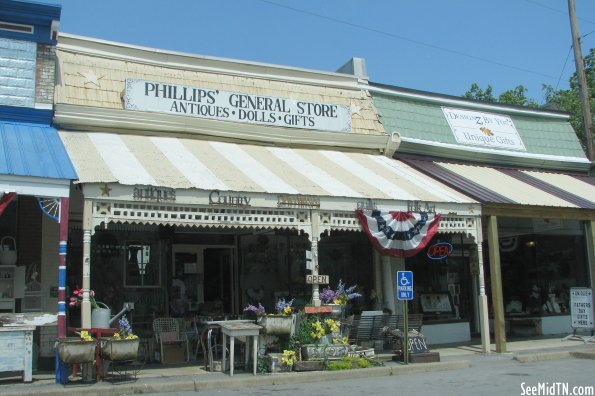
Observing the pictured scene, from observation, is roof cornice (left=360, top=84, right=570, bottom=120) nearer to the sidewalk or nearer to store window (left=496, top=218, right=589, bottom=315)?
store window (left=496, top=218, right=589, bottom=315)

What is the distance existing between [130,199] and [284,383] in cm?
399

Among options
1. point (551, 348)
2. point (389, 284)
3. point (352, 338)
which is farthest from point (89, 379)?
point (551, 348)

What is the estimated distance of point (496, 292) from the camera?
13.8 metres

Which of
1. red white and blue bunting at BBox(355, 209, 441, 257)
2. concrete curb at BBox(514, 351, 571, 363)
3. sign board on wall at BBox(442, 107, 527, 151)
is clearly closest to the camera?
red white and blue bunting at BBox(355, 209, 441, 257)

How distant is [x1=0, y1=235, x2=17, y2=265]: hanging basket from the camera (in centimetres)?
1157

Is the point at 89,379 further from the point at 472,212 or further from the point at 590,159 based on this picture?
the point at 590,159

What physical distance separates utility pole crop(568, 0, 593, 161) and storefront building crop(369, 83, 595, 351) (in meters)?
0.47

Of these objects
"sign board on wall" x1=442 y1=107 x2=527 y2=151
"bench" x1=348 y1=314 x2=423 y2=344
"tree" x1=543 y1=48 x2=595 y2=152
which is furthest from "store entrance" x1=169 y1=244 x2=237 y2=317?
"tree" x1=543 y1=48 x2=595 y2=152

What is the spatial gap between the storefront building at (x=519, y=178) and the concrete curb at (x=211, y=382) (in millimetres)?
4799

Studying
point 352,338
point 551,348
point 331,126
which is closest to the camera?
point 352,338

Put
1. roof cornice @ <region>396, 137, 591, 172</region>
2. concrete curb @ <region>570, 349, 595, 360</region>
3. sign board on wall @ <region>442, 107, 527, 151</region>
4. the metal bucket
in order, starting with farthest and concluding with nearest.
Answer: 1. sign board on wall @ <region>442, 107, 527, 151</region>
2. roof cornice @ <region>396, 137, 591, 172</region>
3. concrete curb @ <region>570, 349, 595, 360</region>
4. the metal bucket

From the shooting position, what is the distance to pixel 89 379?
969 centimetres

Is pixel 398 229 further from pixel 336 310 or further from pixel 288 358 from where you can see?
pixel 288 358

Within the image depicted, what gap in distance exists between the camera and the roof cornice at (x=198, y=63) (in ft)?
43.6
